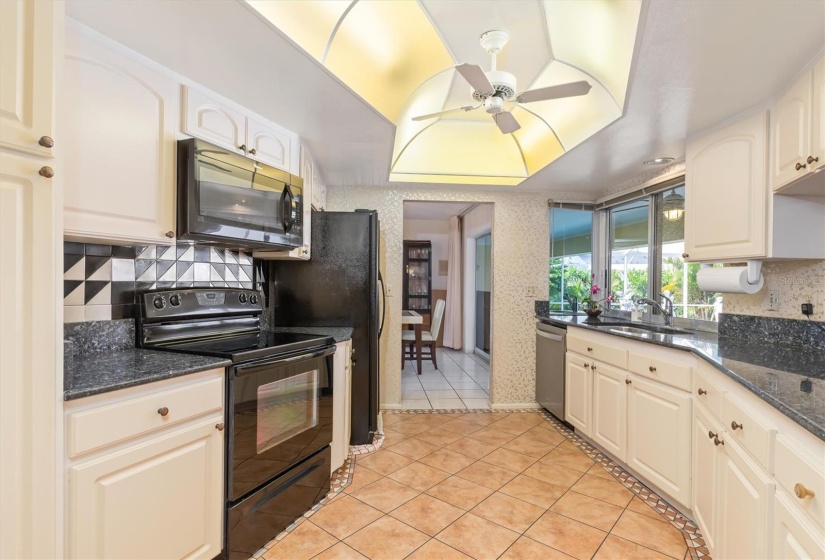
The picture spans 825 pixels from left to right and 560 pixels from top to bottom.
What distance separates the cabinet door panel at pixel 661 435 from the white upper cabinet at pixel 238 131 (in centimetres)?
256

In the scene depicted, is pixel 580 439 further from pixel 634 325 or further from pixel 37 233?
pixel 37 233

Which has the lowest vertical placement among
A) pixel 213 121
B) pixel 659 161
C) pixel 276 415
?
pixel 276 415

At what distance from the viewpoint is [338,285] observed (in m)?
2.92

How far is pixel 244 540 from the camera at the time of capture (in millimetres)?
1697

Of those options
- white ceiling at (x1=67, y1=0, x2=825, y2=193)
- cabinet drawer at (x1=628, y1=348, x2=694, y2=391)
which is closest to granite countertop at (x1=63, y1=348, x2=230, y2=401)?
white ceiling at (x1=67, y1=0, x2=825, y2=193)

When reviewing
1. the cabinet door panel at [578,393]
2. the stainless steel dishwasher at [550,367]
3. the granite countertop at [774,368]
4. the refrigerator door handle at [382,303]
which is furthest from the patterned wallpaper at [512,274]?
the granite countertop at [774,368]

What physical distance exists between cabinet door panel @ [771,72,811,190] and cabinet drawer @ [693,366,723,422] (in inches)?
37.4

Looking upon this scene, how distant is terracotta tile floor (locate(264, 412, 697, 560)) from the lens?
5.92 feet

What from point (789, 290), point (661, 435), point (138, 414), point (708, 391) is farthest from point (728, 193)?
point (138, 414)

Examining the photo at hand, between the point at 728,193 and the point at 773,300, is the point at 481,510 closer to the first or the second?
the point at 773,300

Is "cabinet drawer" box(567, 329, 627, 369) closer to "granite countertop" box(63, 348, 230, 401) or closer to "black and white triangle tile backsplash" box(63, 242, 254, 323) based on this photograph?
"granite countertop" box(63, 348, 230, 401)

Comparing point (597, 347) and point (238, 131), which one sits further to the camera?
point (597, 347)

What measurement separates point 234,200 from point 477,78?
1314 millimetres

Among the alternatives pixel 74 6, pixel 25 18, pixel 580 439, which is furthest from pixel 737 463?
pixel 74 6
